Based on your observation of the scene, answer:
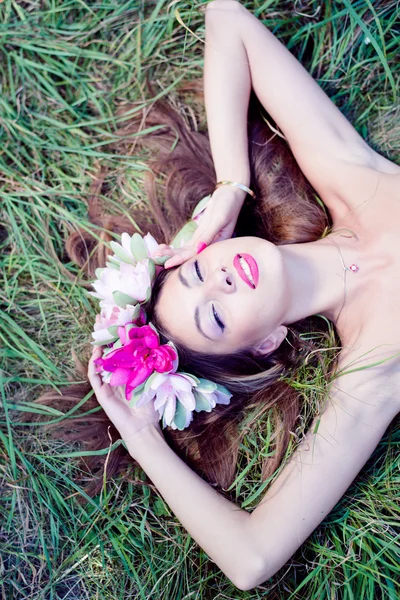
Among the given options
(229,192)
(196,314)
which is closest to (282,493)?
(196,314)

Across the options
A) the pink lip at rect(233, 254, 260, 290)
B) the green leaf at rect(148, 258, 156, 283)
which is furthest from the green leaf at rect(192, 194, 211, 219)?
the pink lip at rect(233, 254, 260, 290)

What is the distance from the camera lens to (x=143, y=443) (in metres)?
2.90

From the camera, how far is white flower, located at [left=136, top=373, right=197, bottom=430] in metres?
2.55

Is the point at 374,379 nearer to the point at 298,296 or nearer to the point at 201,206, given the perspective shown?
the point at 298,296

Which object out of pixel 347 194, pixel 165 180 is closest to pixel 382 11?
pixel 347 194

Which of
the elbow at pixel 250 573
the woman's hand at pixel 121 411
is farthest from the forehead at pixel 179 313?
the elbow at pixel 250 573

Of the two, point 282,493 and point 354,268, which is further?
point 354,268

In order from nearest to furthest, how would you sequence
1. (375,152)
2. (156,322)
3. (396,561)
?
(156,322) → (396,561) → (375,152)

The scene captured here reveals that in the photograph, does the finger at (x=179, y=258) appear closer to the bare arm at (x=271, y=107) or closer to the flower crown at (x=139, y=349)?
the flower crown at (x=139, y=349)

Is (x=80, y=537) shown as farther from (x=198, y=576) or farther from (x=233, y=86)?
(x=233, y=86)

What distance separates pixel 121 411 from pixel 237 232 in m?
1.26

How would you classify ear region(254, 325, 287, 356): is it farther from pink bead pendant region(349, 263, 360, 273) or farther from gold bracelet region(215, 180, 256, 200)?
gold bracelet region(215, 180, 256, 200)

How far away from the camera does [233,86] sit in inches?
120

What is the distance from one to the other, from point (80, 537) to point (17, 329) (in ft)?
4.21
